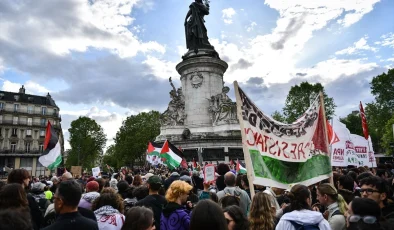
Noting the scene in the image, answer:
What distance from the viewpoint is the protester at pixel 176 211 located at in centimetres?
453

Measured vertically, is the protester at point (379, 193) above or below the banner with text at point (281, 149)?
below

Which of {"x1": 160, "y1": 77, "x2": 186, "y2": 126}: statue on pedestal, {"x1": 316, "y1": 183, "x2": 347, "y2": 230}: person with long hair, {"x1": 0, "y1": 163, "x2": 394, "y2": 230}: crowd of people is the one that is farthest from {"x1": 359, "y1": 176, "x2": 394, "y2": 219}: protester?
{"x1": 160, "y1": 77, "x2": 186, "y2": 126}: statue on pedestal

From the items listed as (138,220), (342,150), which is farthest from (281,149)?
(342,150)

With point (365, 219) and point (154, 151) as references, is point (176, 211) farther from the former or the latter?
point (154, 151)

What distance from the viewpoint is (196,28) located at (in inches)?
1529

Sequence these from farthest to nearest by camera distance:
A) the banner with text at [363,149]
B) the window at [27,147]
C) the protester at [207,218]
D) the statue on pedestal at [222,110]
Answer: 1. the window at [27,147]
2. the statue on pedestal at [222,110]
3. the banner with text at [363,149]
4. the protester at [207,218]

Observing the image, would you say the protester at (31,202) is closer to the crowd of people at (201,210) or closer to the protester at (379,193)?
the crowd of people at (201,210)

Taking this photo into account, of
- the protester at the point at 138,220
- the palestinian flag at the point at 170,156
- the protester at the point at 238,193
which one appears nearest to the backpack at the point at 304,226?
the protester at the point at 138,220

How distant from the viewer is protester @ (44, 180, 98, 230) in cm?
343

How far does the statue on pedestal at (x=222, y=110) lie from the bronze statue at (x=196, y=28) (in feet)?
23.1

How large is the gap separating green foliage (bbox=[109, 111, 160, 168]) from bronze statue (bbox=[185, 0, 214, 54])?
29472mm

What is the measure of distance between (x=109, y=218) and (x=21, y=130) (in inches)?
2665

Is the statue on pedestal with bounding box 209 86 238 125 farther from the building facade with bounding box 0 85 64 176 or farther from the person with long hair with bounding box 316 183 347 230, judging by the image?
the building facade with bounding box 0 85 64 176

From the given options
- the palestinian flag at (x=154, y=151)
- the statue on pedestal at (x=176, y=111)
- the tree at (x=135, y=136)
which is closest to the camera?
the palestinian flag at (x=154, y=151)
